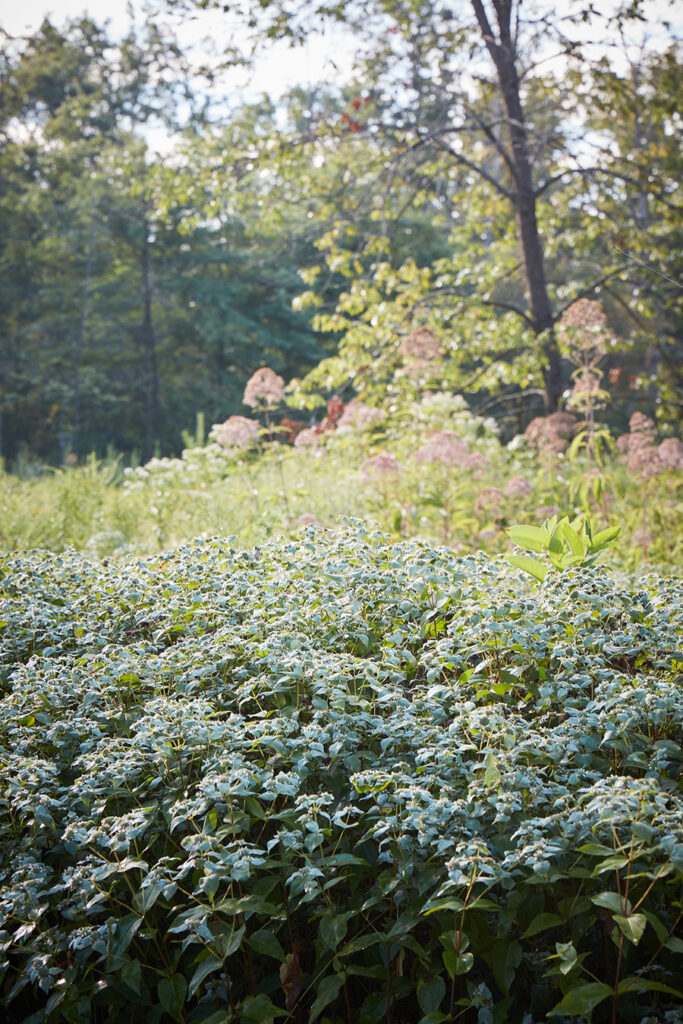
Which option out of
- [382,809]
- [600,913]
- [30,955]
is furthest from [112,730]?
[600,913]

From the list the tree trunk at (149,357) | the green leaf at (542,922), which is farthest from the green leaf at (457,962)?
the tree trunk at (149,357)

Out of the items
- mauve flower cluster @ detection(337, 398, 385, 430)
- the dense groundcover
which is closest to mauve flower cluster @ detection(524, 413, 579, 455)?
mauve flower cluster @ detection(337, 398, 385, 430)

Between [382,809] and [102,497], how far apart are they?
6114 mm

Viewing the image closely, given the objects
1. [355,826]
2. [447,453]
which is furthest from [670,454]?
[355,826]

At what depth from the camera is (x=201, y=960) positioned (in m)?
1.83

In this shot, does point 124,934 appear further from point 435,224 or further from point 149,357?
point 149,357

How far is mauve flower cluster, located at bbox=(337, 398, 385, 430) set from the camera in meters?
6.56

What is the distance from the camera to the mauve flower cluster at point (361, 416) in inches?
258

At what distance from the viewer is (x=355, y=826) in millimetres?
2004

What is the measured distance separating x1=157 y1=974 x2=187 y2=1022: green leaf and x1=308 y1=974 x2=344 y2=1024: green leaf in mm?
297

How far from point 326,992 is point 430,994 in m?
0.23

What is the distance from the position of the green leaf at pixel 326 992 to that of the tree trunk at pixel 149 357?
21.8m

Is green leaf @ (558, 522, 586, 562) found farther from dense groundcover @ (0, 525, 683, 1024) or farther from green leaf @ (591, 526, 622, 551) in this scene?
dense groundcover @ (0, 525, 683, 1024)

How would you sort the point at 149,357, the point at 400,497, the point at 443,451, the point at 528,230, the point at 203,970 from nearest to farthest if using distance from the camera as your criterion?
the point at 203,970 < the point at 443,451 < the point at 400,497 < the point at 528,230 < the point at 149,357
